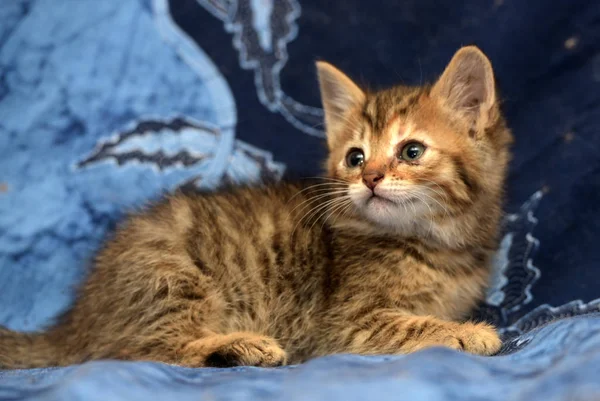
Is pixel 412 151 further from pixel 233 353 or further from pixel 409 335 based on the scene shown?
pixel 233 353

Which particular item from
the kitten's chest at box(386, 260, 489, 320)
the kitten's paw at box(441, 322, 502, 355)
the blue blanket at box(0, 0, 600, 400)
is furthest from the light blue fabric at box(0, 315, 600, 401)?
the blue blanket at box(0, 0, 600, 400)

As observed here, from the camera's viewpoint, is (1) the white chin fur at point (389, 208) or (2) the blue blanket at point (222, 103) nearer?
(1) the white chin fur at point (389, 208)

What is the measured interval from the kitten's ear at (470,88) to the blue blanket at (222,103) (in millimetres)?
394

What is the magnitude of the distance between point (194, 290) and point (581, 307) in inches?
36.5

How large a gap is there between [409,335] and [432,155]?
417 millimetres

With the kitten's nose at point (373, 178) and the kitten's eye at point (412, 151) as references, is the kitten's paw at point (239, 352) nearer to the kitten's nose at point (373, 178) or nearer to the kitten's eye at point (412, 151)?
the kitten's nose at point (373, 178)

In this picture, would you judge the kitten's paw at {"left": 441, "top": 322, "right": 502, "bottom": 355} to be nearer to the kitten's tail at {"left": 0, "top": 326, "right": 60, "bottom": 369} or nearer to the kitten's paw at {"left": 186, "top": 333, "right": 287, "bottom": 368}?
the kitten's paw at {"left": 186, "top": 333, "right": 287, "bottom": 368}

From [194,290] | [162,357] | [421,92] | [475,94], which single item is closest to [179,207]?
[194,290]

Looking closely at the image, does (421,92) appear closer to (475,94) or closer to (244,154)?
(475,94)

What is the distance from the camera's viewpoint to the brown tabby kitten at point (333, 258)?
1.49 meters

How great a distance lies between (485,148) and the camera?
1.61 meters

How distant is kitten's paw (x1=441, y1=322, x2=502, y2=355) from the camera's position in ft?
4.32

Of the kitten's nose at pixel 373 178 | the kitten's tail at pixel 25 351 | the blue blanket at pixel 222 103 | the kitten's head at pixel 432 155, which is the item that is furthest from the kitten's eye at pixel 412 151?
the kitten's tail at pixel 25 351

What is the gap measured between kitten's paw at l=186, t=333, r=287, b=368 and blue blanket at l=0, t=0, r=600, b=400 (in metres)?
0.68
